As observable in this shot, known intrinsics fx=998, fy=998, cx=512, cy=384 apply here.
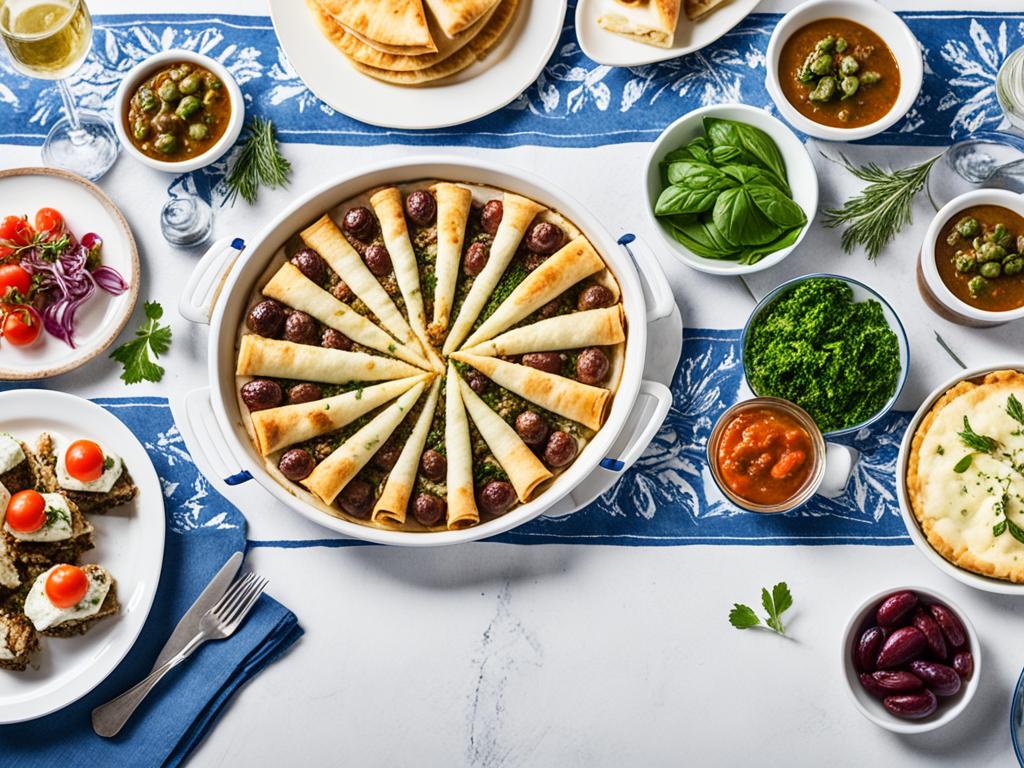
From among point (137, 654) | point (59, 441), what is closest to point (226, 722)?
point (137, 654)

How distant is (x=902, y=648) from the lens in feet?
14.3

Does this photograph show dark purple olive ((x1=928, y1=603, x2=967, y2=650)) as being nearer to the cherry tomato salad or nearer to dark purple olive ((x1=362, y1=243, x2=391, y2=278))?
dark purple olive ((x1=362, y1=243, x2=391, y2=278))

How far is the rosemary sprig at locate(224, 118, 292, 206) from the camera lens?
487 cm

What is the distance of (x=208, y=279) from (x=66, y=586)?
1.50 metres

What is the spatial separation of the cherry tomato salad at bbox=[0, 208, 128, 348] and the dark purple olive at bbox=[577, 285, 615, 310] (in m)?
2.19

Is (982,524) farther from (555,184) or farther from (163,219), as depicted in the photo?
(163,219)

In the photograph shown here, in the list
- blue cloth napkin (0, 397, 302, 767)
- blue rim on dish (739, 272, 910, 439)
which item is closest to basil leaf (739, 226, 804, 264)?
blue rim on dish (739, 272, 910, 439)

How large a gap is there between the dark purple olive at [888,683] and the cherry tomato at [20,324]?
413cm

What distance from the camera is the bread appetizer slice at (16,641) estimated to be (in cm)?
446

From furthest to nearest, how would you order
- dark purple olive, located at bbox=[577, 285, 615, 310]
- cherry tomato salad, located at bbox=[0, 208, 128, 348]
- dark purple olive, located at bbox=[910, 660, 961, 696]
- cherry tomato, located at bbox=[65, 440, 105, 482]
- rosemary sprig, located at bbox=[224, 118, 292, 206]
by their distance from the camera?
1. rosemary sprig, located at bbox=[224, 118, 292, 206]
2. cherry tomato salad, located at bbox=[0, 208, 128, 348]
3. dark purple olive, located at bbox=[577, 285, 615, 310]
4. cherry tomato, located at bbox=[65, 440, 105, 482]
5. dark purple olive, located at bbox=[910, 660, 961, 696]

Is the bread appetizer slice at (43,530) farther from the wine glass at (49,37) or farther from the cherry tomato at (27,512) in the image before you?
the wine glass at (49,37)

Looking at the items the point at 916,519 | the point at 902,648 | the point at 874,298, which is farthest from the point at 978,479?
the point at 874,298

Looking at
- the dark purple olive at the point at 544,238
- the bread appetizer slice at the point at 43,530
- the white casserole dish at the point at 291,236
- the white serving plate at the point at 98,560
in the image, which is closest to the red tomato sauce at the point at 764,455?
the white casserole dish at the point at 291,236

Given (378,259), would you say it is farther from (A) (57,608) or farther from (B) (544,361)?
(A) (57,608)
